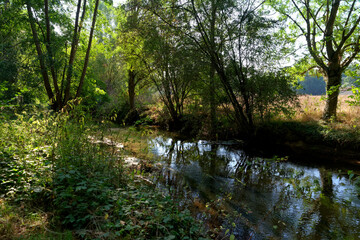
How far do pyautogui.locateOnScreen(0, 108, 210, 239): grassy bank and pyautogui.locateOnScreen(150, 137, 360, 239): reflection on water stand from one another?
1.13 metres

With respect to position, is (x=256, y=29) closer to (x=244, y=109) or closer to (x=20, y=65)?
(x=244, y=109)

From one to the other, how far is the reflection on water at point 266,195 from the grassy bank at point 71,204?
113 centimetres

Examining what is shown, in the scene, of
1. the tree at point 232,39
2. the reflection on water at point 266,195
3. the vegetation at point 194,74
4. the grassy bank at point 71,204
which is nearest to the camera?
the grassy bank at point 71,204

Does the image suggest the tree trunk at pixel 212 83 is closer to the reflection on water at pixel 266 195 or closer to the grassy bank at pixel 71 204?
the reflection on water at pixel 266 195

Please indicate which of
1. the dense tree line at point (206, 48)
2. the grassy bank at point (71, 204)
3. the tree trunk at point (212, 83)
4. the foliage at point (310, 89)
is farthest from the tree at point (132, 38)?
the foliage at point (310, 89)

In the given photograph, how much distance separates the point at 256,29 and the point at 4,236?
33.6 ft

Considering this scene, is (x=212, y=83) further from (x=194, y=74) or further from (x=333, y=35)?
(x=333, y=35)

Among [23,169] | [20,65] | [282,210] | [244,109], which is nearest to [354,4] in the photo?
[244,109]

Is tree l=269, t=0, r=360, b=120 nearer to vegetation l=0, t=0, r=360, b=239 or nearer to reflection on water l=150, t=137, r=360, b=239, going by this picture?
vegetation l=0, t=0, r=360, b=239

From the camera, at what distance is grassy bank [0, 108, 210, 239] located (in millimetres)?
2738

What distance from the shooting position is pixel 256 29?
9484 mm

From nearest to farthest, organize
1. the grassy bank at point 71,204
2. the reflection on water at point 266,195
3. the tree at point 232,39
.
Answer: the grassy bank at point 71,204, the reflection on water at point 266,195, the tree at point 232,39

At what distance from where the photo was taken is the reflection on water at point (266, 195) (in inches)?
162

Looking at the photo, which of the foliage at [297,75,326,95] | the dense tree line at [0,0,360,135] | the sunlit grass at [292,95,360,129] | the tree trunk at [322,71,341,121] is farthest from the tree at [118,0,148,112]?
the tree trunk at [322,71,341,121]
